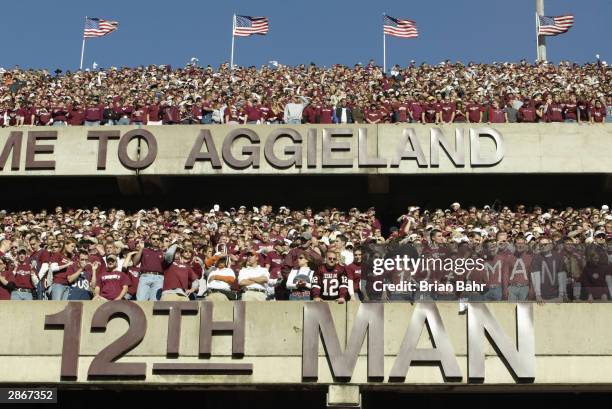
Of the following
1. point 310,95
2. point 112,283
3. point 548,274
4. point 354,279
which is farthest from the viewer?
point 310,95

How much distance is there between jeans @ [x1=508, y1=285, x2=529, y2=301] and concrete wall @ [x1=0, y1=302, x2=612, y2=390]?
155mm

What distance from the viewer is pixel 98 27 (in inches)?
1575

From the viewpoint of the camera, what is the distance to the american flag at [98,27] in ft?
130

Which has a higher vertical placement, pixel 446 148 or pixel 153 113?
pixel 153 113

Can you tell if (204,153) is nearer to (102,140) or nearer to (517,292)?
(102,140)

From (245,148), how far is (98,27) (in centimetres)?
1559

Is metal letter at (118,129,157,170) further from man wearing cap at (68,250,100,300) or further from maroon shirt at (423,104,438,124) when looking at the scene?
man wearing cap at (68,250,100,300)

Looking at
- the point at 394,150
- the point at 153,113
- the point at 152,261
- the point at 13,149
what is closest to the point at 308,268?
the point at 152,261

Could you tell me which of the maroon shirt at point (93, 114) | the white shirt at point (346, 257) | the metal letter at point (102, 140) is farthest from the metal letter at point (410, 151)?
the white shirt at point (346, 257)

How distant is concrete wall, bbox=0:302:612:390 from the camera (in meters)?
15.9

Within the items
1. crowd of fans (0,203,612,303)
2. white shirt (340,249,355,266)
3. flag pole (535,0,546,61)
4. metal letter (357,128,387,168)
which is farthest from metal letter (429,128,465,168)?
flag pole (535,0,546,61)

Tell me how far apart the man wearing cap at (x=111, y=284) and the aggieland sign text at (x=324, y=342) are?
227mm

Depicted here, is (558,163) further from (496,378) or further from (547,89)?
(496,378)

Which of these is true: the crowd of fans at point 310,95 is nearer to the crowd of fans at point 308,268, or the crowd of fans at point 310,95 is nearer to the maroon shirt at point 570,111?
the maroon shirt at point 570,111
